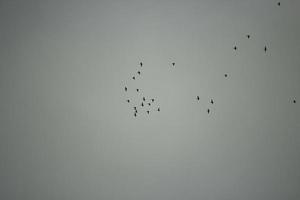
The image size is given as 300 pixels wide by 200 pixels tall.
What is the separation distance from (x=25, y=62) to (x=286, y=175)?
1429 mm

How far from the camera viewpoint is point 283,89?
1673mm

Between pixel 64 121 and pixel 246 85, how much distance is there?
0.94m

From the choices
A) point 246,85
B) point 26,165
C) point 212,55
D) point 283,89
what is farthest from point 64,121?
point 283,89

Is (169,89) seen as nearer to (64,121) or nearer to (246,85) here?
(246,85)

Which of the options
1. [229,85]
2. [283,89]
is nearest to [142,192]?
[229,85]

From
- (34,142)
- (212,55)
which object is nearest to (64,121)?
(34,142)

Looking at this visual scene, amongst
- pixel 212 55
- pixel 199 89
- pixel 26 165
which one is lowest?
pixel 26 165

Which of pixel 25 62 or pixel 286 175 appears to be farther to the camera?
pixel 25 62

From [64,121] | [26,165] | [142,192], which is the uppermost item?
[64,121]

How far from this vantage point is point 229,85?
1701mm

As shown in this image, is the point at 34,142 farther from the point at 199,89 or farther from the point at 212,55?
the point at 212,55

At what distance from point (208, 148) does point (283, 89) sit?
471 millimetres

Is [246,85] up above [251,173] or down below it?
above

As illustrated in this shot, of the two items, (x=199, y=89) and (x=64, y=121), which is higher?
(x=199, y=89)
